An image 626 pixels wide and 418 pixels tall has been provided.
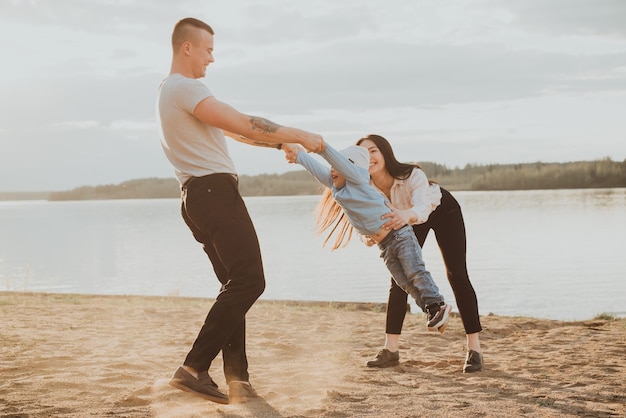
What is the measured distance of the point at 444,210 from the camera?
550 cm

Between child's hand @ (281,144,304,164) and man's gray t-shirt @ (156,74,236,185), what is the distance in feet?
1.66

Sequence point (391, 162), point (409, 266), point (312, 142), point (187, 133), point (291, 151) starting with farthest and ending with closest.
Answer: point (391, 162)
point (409, 266)
point (291, 151)
point (312, 142)
point (187, 133)

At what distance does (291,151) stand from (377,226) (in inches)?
31.8

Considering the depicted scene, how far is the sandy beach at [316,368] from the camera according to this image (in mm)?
4348

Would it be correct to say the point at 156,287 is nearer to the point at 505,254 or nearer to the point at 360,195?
the point at 505,254

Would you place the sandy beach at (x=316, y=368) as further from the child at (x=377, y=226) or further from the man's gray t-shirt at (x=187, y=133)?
the man's gray t-shirt at (x=187, y=133)

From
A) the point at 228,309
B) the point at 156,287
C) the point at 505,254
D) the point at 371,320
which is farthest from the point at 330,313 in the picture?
the point at 505,254

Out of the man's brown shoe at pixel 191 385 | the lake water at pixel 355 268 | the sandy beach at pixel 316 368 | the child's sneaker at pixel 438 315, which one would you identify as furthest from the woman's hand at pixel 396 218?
the lake water at pixel 355 268

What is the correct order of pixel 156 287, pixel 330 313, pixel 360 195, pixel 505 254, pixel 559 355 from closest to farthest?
pixel 360 195
pixel 559 355
pixel 330 313
pixel 156 287
pixel 505 254

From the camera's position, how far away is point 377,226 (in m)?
4.89

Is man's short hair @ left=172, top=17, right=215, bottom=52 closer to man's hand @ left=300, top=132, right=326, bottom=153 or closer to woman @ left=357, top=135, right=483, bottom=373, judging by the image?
man's hand @ left=300, top=132, right=326, bottom=153

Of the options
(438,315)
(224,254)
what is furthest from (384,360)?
(224,254)

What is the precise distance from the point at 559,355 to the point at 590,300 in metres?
9.66

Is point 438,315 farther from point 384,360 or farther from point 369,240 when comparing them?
point 384,360
